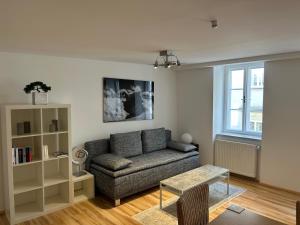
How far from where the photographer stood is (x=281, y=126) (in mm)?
3928

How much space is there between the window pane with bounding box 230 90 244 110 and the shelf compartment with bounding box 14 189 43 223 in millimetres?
3789

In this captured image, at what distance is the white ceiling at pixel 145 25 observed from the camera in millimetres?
1636

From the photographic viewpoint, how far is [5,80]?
3205mm

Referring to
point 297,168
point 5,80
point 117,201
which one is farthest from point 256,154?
point 5,80

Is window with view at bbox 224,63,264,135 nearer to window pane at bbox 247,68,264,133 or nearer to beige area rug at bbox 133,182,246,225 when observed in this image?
window pane at bbox 247,68,264,133

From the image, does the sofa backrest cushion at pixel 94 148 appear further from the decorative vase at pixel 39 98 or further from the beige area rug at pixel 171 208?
the beige area rug at pixel 171 208

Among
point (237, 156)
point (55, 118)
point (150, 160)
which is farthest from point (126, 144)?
point (237, 156)

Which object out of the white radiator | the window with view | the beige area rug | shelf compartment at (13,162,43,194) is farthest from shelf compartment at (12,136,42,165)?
the window with view

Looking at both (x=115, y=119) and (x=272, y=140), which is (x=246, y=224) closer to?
(x=272, y=140)

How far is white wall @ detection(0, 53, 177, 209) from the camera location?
10.8ft

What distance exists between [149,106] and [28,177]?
2522mm

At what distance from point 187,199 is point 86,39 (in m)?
1.94

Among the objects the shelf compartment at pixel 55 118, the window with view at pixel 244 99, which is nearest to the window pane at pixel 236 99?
the window with view at pixel 244 99

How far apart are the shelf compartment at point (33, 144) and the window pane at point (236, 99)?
3.64m
